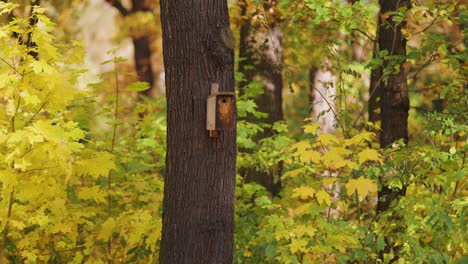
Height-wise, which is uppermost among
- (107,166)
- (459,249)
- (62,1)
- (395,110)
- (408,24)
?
(62,1)

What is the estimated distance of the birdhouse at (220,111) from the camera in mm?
4801

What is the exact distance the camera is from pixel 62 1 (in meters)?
16.2

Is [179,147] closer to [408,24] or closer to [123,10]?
[408,24]

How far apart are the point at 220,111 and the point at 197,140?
31 centimetres

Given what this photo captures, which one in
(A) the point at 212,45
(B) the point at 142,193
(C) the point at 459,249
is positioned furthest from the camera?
(B) the point at 142,193

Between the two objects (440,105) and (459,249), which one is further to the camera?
(440,105)

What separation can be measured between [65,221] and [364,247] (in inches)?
106

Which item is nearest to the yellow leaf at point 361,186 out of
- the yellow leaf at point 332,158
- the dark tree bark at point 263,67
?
the yellow leaf at point 332,158

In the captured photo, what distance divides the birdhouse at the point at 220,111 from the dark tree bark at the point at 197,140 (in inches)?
3.9

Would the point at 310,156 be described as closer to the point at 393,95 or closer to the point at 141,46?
the point at 393,95

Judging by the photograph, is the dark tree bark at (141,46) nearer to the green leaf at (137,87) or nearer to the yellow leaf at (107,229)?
the green leaf at (137,87)

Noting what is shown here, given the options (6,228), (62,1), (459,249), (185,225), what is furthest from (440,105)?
(62,1)

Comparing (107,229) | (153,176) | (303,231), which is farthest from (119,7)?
(303,231)

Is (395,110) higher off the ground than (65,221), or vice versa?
(395,110)
